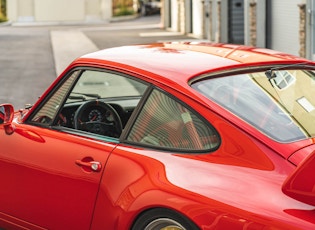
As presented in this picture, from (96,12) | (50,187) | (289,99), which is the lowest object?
(96,12)

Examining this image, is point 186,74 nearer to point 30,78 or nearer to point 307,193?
point 307,193

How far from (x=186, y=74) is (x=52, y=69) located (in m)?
16.9

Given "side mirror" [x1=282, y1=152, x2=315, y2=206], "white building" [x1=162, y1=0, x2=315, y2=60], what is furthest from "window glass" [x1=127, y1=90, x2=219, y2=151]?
"white building" [x1=162, y1=0, x2=315, y2=60]

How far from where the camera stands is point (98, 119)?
5652mm

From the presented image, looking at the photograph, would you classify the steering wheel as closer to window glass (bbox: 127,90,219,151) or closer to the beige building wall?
window glass (bbox: 127,90,219,151)

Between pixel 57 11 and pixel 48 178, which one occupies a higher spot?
pixel 48 178

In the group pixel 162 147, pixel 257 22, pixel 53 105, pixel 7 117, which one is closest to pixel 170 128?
pixel 162 147

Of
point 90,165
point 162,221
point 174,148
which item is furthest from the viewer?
point 90,165

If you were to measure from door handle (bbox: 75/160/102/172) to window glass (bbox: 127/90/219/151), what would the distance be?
0.68 ft

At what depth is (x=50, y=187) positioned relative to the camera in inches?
201

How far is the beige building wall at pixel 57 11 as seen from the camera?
57188 mm

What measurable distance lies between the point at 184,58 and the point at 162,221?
43.3 inches

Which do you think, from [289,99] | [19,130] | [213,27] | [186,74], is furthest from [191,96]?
[213,27]

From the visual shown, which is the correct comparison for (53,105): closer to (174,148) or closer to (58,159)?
(58,159)
